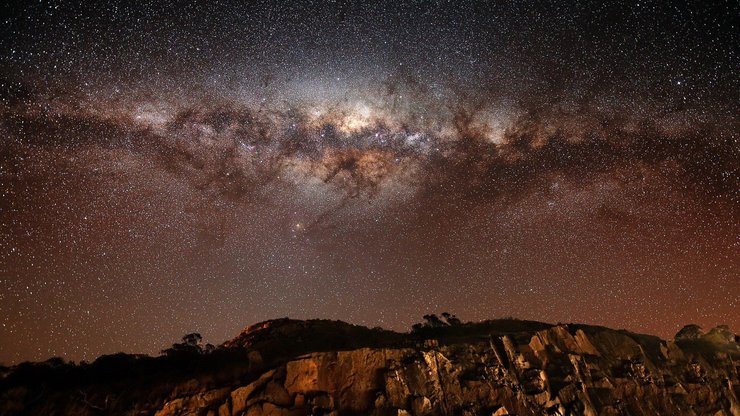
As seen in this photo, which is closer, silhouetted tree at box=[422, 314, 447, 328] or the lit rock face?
the lit rock face

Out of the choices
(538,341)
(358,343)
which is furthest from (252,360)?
(538,341)

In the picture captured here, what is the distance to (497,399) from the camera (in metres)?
24.3

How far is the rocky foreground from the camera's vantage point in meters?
20.2

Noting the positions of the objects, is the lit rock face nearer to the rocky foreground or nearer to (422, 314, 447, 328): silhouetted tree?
the rocky foreground

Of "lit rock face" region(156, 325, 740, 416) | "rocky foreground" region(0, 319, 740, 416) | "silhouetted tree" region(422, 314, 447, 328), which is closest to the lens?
"rocky foreground" region(0, 319, 740, 416)

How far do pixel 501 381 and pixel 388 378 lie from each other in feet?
26.2

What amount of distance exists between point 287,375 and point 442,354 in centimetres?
1035

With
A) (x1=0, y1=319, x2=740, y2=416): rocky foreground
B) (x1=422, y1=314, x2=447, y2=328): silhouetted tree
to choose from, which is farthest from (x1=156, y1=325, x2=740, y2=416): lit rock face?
(x1=422, y1=314, x2=447, y2=328): silhouetted tree

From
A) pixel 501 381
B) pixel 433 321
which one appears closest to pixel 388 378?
pixel 501 381

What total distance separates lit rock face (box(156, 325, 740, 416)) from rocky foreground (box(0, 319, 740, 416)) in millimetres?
73

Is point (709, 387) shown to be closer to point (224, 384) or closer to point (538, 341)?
point (538, 341)

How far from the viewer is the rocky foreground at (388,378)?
2022 centimetres

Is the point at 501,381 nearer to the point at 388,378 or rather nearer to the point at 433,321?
the point at 388,378

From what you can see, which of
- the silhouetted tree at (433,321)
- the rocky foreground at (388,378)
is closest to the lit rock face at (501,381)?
the rocky foreground at (388,378)
